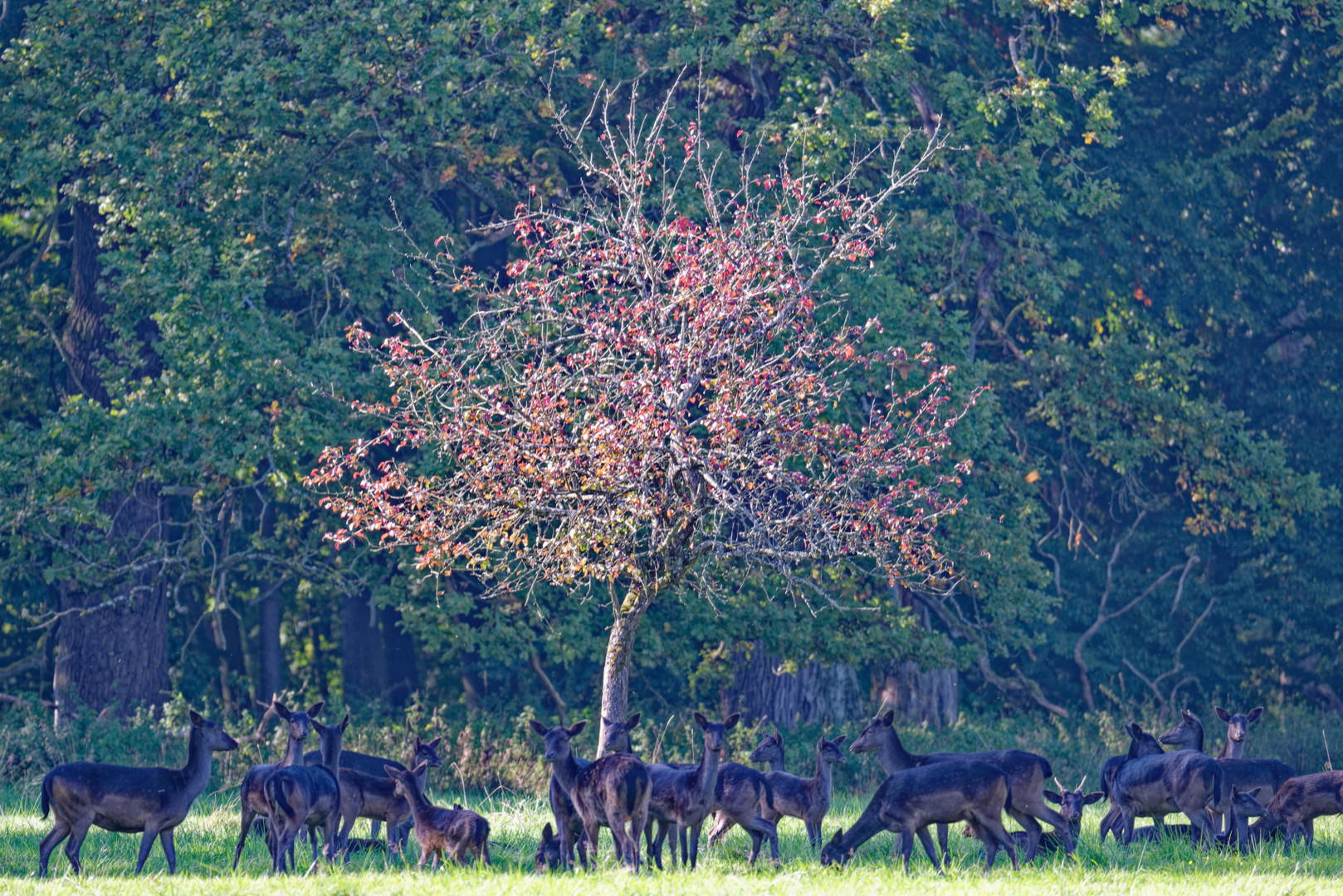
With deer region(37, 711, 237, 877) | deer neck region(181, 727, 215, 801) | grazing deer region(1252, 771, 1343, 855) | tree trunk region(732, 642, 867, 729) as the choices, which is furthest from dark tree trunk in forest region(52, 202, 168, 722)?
grazing deer region(1252, 771, 1343, 855)

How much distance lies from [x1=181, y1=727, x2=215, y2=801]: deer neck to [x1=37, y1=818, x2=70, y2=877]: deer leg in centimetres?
99

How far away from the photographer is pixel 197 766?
12.8 meters

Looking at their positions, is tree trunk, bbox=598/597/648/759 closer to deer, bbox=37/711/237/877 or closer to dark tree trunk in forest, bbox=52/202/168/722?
deer, bbox=37/711/237/877

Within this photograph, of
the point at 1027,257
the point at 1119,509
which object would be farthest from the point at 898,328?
the point at 1119,509

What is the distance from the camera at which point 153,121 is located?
22.1 m

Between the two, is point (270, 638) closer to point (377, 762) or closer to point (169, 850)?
point (377, 762)

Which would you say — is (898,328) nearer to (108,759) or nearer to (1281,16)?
(1281,16)

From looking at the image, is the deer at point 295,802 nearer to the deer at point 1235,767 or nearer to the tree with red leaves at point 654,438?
the tree with red leaves at point 654,438

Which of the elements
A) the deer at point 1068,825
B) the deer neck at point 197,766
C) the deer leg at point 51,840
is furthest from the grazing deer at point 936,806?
the deer leg at point 51,840

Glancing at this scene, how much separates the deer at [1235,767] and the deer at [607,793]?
5246 mm

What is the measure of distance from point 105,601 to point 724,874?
13.3 metres

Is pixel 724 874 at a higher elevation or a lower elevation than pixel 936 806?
lower

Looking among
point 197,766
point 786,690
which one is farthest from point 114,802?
point 786,690

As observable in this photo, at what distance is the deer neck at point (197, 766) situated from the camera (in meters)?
12.6
